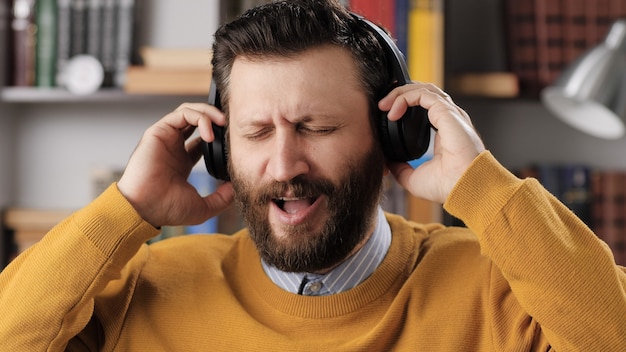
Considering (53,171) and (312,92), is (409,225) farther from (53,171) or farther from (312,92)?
(53,171)

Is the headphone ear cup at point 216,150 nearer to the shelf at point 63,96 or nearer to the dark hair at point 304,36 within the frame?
the dark hair at point 304,36

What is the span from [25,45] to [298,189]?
159cm

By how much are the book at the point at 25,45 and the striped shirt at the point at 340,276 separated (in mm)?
1459

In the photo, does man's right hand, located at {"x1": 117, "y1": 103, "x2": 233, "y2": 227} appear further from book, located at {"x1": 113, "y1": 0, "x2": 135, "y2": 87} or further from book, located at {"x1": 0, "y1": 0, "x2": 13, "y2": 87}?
book, located at {"x1": 0, "y1": 0, "x2": 13, "y2": 87}

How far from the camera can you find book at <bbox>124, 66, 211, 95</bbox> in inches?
97.2

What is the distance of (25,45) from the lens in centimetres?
262

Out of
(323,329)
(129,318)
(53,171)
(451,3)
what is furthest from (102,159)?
(323,329)

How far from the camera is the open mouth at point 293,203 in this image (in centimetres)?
137

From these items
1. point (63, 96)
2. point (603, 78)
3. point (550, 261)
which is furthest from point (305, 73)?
point (63, 96)

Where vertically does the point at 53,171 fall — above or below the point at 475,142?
below

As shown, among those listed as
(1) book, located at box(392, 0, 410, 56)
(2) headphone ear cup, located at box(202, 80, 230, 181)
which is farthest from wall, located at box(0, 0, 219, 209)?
(2) headphone ear cup, located at box(202, 80, 230, 181)

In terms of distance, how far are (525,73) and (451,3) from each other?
34 centimetres

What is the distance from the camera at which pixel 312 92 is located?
1.37 meters

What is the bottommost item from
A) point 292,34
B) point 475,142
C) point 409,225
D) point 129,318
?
point 129,318
